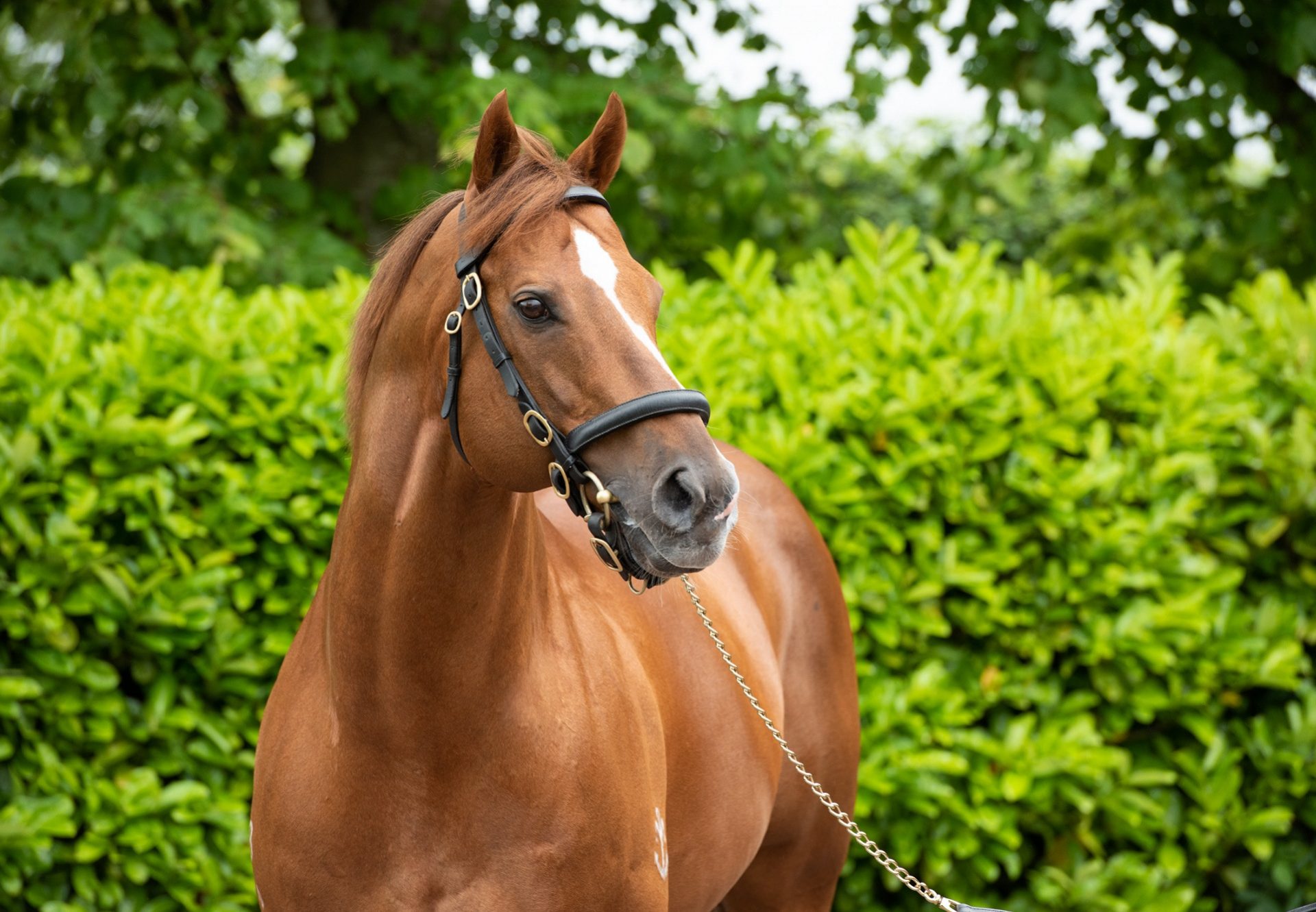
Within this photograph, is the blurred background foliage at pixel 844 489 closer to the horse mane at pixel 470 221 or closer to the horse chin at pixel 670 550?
the horse mane at pixel 470 221

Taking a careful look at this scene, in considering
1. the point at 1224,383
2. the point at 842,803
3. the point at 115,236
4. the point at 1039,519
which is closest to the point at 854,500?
the point at 1039,519

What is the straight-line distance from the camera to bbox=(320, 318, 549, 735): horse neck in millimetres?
2041

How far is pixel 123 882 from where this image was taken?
12.4ft

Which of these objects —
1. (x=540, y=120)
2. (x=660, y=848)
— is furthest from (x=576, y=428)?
(x=540, y=120)

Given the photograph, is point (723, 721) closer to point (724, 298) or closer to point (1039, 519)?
point (1039, 519)

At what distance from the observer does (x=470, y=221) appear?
200 cm

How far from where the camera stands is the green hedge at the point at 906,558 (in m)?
3.62

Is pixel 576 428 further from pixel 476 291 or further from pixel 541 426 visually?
pixel 476 291

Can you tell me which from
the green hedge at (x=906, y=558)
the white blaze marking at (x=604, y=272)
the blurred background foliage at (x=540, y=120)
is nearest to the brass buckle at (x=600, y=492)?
the white blaze marking at (x=604, y=272)

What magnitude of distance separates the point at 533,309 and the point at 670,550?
0.45 m

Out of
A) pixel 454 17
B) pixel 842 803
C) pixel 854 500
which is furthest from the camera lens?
pixel 454 17

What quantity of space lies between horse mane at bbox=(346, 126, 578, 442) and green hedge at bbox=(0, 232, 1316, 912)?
162 cm

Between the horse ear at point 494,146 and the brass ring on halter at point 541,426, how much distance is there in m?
0.43

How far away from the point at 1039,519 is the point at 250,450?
2.73 meters
